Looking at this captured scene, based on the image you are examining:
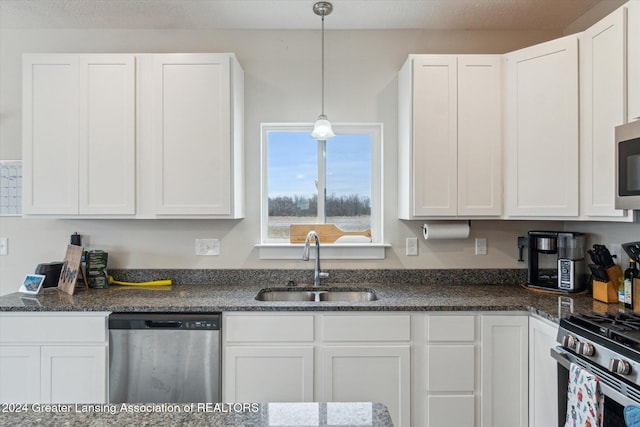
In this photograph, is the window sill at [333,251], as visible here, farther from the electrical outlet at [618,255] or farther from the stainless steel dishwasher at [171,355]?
the electrical outlet at [618,255]

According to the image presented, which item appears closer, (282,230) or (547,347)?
(547,347)

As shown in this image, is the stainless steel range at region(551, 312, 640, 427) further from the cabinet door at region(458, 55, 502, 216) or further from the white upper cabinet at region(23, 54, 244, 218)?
the white upper cabinet at region(23, 54, 244, 218)

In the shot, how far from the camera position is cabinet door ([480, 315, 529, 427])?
1.96 meters

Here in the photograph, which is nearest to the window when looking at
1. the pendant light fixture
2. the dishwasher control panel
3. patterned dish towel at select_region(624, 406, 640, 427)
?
the pendant light fixture

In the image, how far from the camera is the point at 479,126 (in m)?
2.26

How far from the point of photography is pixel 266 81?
2584 millimetres

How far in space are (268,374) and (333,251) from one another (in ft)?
3.07

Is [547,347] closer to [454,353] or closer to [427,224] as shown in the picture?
[454,353]

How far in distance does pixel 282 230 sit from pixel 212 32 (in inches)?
58.2

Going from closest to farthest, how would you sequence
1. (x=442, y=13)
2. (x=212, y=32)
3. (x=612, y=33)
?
(x=612, y=33), (x=442, y=13), (x=212, y=32)

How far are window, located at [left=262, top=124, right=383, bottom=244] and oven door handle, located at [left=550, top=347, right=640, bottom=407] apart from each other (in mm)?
1329

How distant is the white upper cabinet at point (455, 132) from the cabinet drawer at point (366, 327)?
727 millimetres

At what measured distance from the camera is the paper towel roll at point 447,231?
2426 millimetres

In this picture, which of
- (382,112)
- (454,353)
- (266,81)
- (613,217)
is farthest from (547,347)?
(266,81)
